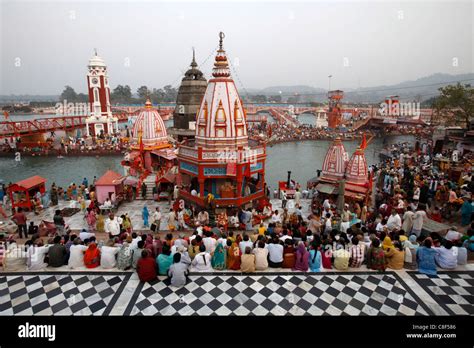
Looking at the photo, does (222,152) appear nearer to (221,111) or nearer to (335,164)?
(221,111)

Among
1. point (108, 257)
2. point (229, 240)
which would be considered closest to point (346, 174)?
point (229, 240)

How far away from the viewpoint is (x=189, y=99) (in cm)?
1967

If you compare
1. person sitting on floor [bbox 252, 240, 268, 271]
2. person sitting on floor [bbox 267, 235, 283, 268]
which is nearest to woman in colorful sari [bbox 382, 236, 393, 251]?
person sitting on floor [bbox 267, 235, 283, 268]

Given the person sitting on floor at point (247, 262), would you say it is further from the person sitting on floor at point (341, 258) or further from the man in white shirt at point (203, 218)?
the man in white shirt at point (203, 218)

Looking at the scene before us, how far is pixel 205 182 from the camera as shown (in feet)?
42.0

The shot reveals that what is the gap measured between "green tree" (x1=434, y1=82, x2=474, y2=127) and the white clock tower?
38440mm

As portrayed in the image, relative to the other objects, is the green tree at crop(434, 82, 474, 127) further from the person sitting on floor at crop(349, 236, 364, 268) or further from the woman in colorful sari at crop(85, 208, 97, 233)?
the woman in colorful sari at crop(85, 208, 97, 233)

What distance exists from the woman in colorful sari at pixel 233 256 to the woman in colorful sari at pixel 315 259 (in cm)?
175

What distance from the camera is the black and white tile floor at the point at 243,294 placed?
562 centimetres

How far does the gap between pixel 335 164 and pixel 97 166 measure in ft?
72.8

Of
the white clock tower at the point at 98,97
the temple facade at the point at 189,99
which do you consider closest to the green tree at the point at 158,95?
the white clock tower at the point at 98,97

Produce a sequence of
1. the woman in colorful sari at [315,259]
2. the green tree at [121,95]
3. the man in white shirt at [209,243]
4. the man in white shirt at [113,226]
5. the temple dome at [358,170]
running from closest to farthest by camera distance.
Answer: the woman in colorful sari at [315,259] → the man in white shirt at [209,243] → the man in white shirt at [113,226] → the temple dome at [358,170] → the green tree at [121,95]
